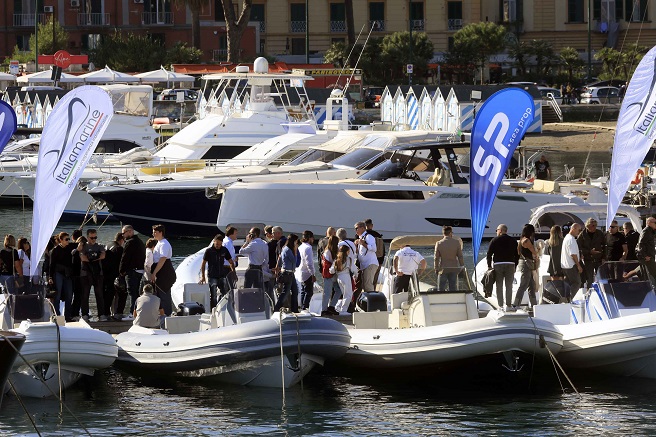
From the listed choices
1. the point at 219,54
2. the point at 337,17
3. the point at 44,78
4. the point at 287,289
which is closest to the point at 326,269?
the point at 287,289

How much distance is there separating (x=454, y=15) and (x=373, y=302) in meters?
73.1

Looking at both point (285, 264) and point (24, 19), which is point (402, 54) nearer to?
point (24, 19)

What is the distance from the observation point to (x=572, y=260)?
64.3 feet

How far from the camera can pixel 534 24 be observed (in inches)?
3546

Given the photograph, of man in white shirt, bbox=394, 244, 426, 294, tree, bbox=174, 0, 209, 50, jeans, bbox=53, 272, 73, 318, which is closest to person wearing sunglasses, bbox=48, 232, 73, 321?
jeans, bbox=53, 272, 73, 318

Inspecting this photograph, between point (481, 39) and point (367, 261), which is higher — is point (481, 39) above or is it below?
above

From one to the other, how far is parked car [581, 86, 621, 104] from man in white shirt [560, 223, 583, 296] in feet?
176

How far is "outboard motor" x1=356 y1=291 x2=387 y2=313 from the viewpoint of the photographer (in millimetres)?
19266

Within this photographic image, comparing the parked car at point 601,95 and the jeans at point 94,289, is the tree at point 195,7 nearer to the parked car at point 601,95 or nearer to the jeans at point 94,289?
the parked car at point 601,95

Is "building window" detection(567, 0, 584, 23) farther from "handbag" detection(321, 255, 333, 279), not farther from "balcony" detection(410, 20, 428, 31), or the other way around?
"handbag" detection(321, 255, 333, 279)

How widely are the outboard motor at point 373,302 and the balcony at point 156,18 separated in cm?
7017

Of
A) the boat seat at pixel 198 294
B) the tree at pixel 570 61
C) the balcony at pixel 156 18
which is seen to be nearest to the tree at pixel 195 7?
the balcony at pixel 156 18

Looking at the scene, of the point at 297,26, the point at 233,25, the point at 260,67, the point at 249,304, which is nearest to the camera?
the point at 249,304

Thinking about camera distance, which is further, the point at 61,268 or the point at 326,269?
the point at 326,269
